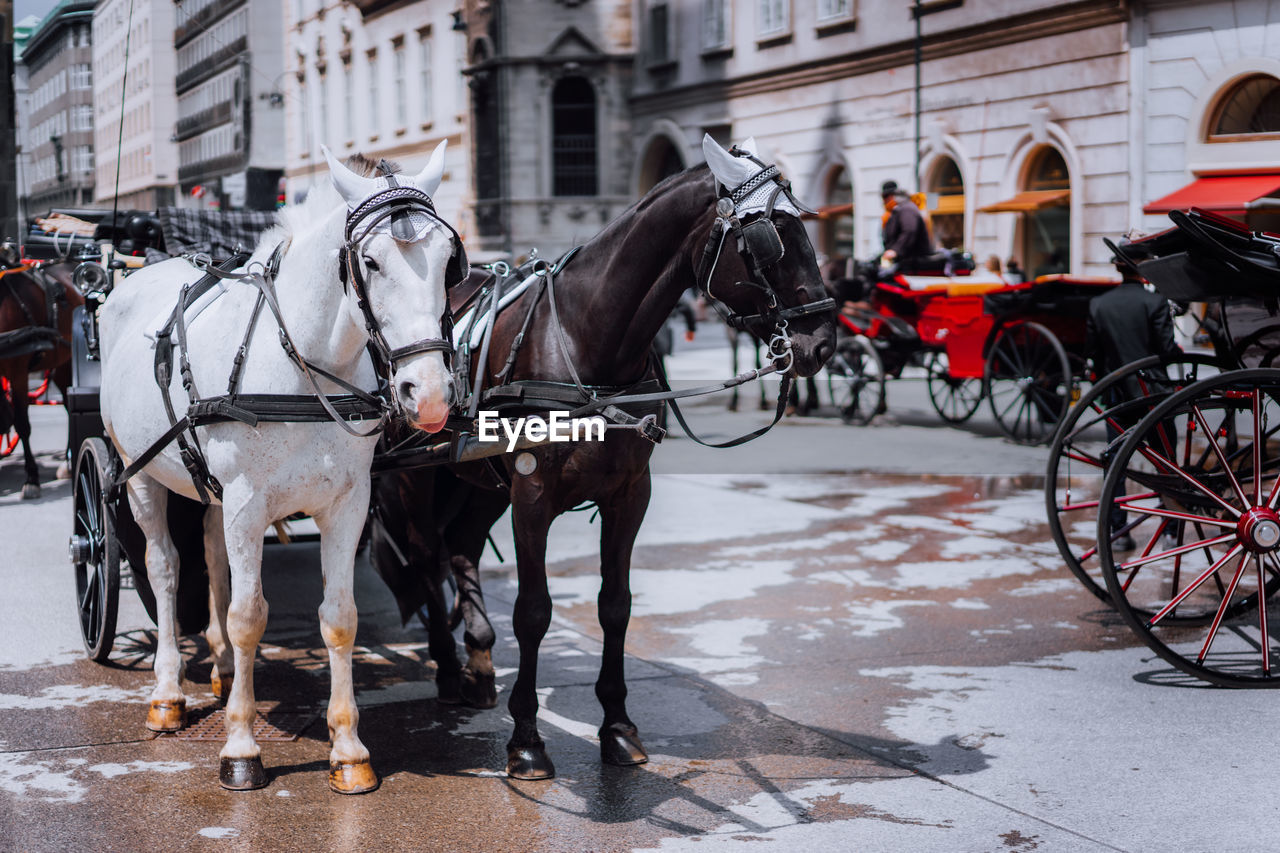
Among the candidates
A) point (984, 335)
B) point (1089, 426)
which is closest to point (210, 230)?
point (1089, 426)

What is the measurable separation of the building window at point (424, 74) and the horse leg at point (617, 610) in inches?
374

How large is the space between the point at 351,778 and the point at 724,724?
1.47 metres

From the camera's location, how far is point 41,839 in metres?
4.16

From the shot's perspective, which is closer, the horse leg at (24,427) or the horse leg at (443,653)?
the horse leg at (443,653)

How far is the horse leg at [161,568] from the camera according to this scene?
17.5 feet

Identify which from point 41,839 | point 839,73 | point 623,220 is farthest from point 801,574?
point 839,73

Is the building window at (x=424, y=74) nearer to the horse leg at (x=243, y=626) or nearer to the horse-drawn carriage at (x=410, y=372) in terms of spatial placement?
the horse-drawn carriage at (x=410, y=372)

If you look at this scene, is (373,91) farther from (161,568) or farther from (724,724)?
(724,724)

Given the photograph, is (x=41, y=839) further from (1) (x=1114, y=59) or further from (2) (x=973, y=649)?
(1) (x=1114, y=59)

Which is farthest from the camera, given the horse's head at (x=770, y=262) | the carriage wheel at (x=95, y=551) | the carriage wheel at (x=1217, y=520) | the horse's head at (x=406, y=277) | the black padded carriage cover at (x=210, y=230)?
the black padded carriage cover at (x=210, y=230)

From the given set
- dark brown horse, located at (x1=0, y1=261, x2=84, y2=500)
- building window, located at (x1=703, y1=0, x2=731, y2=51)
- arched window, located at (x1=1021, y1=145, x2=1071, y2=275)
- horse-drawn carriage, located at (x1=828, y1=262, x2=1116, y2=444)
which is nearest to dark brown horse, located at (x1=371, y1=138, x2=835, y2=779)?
dark brown horse, located at (x1=0, y1=261, x2=84, y2=500)

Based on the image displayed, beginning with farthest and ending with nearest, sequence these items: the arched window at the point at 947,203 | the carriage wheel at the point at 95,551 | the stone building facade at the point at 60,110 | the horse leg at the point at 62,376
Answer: the arched window at the point at 947,203, the horse leg at the point at 62,376, the stone building facade at the point at 60,110, the carriage wheel at the point at 95,551

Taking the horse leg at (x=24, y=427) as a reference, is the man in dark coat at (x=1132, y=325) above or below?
above

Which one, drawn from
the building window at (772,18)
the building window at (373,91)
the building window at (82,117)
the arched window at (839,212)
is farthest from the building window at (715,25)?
the building window at (82,117)
